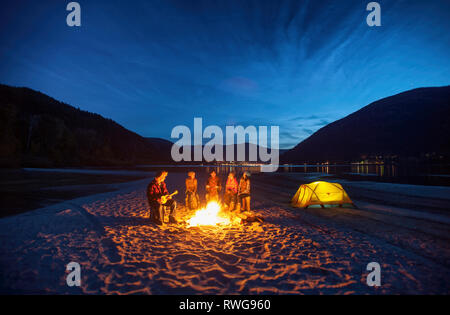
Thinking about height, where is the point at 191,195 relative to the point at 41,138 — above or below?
below

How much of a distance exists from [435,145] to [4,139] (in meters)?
202

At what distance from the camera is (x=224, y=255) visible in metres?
5.37

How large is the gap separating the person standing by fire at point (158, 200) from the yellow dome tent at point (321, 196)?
732 cm

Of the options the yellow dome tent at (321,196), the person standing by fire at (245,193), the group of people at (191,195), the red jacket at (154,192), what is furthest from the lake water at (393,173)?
the red jacket at (154,192)

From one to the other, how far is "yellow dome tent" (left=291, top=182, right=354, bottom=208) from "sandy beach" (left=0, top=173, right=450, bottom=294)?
2.16m

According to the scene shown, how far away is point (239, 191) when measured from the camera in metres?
10.1

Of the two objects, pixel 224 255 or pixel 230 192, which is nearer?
pixel 224 255

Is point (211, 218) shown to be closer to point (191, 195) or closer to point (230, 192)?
point (230, 192)

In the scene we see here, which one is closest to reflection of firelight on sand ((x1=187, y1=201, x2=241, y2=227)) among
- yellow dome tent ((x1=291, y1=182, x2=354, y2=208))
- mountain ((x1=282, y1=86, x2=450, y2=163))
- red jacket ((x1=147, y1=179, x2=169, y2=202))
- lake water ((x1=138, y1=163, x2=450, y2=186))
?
red jacket ((x1=147, y1=179, x2=169, y2=202))

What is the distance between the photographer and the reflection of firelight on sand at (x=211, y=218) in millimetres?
8242

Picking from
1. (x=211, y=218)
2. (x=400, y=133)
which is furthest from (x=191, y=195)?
(x=400, y=133)

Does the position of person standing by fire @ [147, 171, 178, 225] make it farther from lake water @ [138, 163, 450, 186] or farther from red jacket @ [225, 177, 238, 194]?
lake water @ [138, 163, 450, 186]

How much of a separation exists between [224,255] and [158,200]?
3815 millimetres

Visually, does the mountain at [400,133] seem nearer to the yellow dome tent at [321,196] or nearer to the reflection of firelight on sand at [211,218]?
the yellow dome tent at [321,196]
